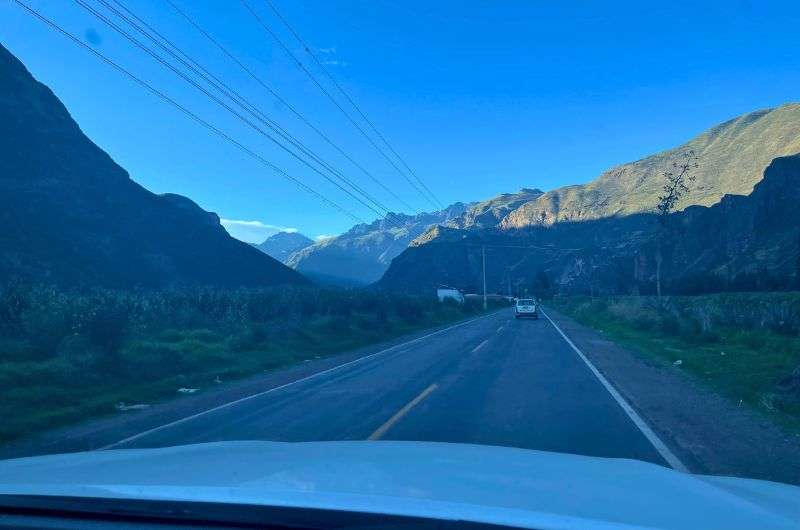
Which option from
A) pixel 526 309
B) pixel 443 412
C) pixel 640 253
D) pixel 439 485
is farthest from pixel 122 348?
pixel 640 253

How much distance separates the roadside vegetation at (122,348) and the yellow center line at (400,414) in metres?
5.47

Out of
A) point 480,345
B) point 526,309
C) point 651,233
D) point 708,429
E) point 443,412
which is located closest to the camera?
point 708,429

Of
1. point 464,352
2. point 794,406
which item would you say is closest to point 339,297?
point 464,352

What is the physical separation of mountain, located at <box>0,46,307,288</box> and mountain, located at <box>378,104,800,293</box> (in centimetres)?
4771

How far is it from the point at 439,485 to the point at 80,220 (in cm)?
6834

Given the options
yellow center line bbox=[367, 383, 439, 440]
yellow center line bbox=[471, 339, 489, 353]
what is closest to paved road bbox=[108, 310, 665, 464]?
yellow center line bbox=[367, 383, 439, 440]

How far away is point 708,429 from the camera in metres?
9.04

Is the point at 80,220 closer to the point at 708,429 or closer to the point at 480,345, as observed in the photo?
the point at 480,345

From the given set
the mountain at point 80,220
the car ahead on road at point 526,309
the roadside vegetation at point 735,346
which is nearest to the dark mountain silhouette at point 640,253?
the car ahead on road at point 526,309

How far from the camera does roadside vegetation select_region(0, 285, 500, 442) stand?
1269 cm

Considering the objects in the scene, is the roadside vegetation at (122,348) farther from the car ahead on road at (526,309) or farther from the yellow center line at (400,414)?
the car ahead on road at (526,309)

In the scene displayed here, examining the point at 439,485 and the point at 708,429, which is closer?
the point at 439,485

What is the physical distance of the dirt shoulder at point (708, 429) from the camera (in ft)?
23.0

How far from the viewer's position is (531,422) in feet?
30.6
